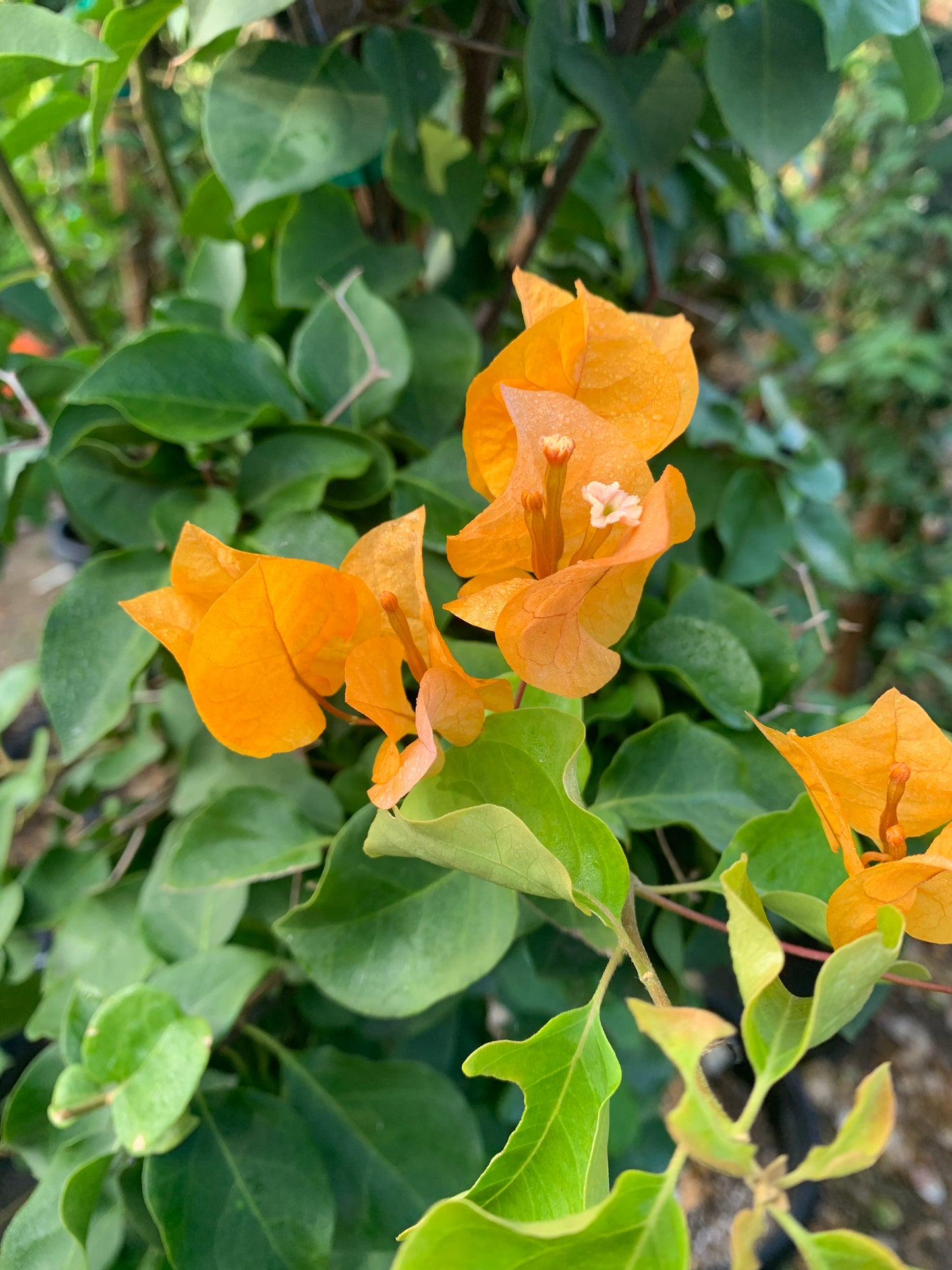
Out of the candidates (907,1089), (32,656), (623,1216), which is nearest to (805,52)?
(623,1216)

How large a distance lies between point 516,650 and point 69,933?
34 cm

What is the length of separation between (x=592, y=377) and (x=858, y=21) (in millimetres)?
215

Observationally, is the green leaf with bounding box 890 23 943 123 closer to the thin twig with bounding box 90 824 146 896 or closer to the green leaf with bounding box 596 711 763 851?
the green leaf with bounding box 596 711 763 851

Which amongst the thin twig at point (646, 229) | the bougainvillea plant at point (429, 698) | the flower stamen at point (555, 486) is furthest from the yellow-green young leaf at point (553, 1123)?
the thin twig at point (646, 229)

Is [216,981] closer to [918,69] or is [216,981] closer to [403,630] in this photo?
[403,630]

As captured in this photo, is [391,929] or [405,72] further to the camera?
[405,72]

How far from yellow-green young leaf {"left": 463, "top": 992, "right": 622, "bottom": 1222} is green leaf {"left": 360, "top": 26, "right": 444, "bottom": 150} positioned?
37cm

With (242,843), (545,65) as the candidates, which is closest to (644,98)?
(545,65)

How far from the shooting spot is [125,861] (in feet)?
1.45

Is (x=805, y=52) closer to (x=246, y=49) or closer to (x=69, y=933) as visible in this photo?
(x=246, y=49)

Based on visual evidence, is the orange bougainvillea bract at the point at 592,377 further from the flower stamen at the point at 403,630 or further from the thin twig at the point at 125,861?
the thin twig at the point at 125,861

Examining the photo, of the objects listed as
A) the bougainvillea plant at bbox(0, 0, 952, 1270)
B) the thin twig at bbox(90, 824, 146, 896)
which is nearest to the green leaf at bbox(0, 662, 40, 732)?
the bougainvillea plant at bbox(0, 0, 952, 1270)

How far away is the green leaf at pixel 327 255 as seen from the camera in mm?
406

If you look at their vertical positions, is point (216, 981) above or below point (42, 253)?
below
